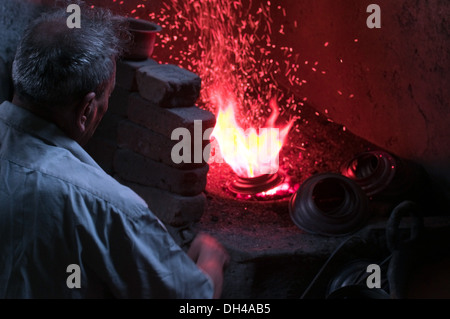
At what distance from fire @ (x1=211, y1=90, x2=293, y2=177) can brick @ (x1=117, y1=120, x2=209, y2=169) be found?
102cm

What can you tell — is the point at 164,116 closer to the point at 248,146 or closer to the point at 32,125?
the point at 248,146

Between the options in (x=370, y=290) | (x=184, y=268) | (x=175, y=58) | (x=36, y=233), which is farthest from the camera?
(x=175, y=58)

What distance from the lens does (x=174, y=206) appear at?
4039 millimetres

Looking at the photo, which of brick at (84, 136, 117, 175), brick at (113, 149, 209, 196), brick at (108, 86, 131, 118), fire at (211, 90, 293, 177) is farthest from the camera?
fire at (211, 90, 293, 177)

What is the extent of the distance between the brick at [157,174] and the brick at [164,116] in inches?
10.2

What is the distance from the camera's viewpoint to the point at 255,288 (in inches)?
154

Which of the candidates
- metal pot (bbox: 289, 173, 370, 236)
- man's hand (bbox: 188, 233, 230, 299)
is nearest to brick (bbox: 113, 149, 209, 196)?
metal pot (bbox: 289, 173, 370, 236)

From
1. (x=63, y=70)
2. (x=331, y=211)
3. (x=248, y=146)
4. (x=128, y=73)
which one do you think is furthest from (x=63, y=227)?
(x=248, y=146)

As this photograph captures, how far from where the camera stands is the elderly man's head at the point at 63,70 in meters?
1.67

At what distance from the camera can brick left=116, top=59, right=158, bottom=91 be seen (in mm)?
4090

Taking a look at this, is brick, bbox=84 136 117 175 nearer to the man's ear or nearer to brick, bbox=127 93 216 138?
brick, bbox=127 93 216 138
